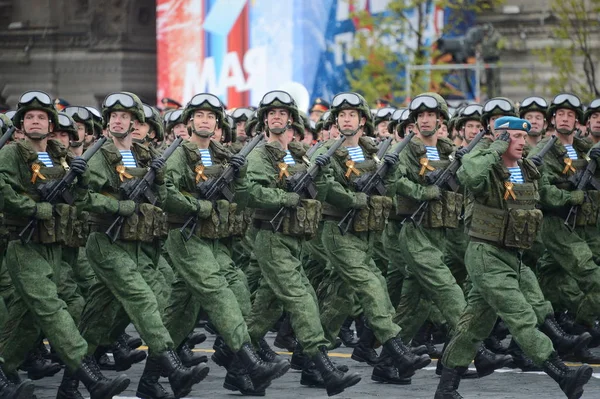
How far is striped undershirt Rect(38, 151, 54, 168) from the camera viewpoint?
1087cm

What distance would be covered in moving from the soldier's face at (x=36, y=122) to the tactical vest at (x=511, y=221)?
2946mm

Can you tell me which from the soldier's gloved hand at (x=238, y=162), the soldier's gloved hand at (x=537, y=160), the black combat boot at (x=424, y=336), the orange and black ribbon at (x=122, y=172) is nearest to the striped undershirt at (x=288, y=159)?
the soldier's gloved hand at (x=238, y=162)

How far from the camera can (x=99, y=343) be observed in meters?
11.4

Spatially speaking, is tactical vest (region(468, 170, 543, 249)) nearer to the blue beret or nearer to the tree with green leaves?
the blue beret

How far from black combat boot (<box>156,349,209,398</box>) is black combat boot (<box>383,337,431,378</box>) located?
1627 mm

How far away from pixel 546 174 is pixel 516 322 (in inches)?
114

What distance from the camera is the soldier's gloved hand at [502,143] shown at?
1069cm

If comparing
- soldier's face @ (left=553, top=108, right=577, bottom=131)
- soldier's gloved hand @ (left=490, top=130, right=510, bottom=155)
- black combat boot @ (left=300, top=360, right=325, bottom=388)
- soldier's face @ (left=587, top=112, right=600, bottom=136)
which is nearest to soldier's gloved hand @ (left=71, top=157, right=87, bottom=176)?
black combat boot @ (left=300, top=360, right=325, bottom=388)

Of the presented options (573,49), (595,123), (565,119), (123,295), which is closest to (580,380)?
(123,295)

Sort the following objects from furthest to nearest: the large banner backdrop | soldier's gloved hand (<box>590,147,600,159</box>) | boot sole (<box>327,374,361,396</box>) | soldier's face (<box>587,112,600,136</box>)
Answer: the large banner backdrop < soldier's face (<box>587,112,600,136</box>) < soldier's gloved hand (<box>590,147,600,159</box>) < boot sole (<box>327,374,361,396</box>)

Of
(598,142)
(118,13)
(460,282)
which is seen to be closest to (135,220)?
(460,282)

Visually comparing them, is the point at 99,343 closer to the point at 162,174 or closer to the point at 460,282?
the point at 162,174

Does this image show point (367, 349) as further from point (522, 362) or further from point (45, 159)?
point (45, 159)

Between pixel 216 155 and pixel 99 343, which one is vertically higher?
pixel 216 155
